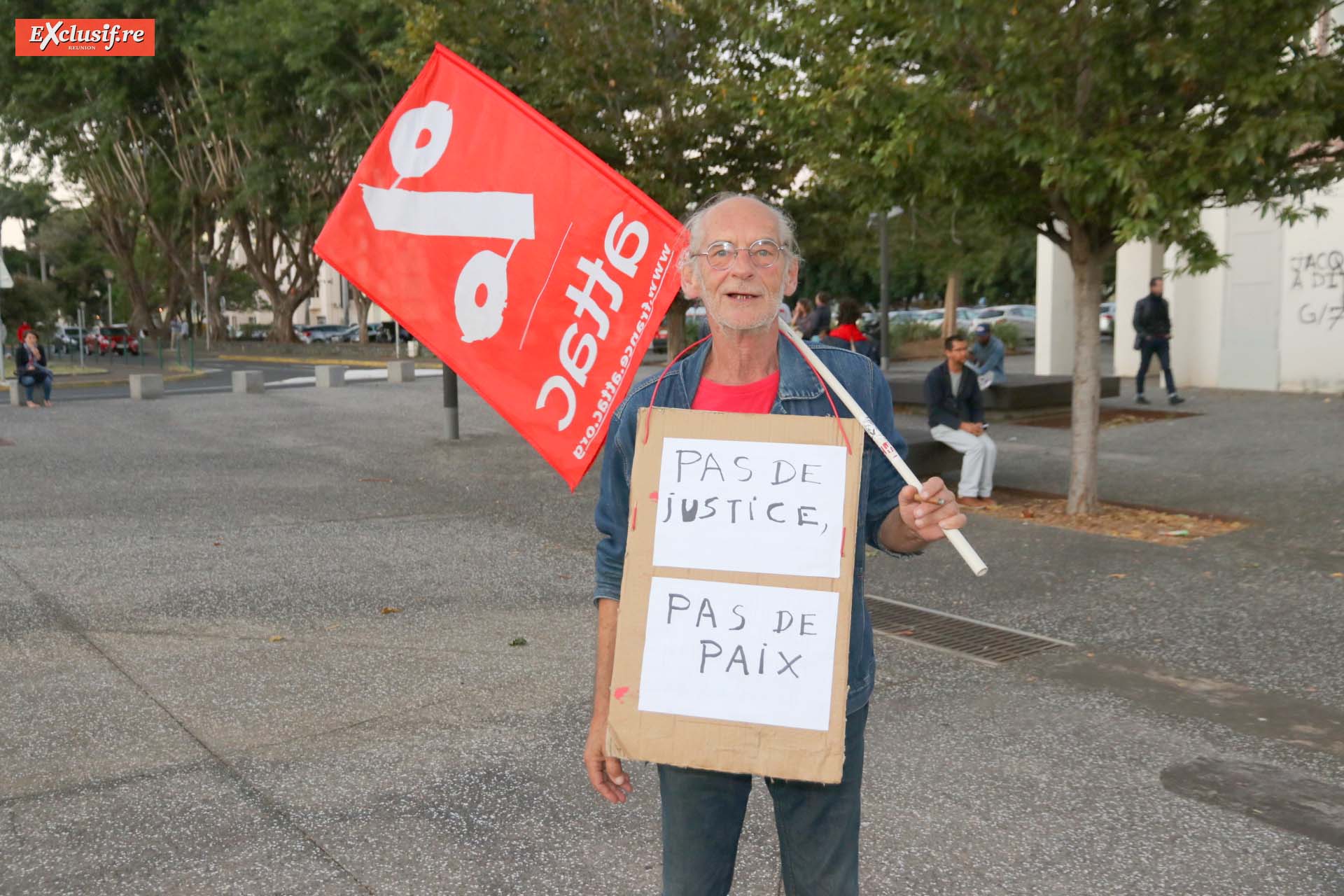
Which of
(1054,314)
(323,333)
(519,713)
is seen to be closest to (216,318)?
(323,333)

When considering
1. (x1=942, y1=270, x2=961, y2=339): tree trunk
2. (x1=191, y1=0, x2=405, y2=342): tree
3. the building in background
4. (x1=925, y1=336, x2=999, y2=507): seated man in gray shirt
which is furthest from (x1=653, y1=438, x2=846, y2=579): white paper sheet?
(x1=942, y1=270, x2=961, y2=339): tree trunk

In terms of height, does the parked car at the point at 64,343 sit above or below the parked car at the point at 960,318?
below

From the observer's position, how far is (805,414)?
2.44 metres

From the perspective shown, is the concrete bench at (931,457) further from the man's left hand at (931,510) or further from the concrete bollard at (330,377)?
the concrete bollard at (330,377)

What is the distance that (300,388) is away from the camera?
26062 millimetres

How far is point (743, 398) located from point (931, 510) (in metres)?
0.47

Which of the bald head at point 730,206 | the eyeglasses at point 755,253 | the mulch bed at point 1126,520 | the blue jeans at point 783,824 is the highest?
the bald head at point 730,206

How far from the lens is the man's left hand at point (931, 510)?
7.34 feet

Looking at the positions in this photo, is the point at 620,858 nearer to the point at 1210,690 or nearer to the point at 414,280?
the point at 414,280

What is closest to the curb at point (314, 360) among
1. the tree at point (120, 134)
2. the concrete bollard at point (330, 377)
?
the tree at point (120, 134)

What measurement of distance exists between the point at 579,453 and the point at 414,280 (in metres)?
0.96

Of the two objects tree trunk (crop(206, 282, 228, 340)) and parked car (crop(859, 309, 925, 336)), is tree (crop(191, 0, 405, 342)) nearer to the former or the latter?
tree trunk (crop(206, 282, 228, 340))

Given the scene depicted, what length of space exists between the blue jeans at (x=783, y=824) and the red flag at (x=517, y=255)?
2.17 m

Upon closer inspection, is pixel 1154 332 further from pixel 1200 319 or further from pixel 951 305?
pixel 951 305
